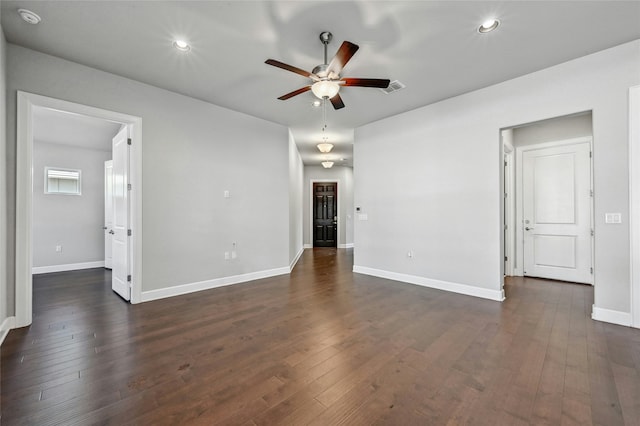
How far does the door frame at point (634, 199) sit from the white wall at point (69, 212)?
923 centimetres

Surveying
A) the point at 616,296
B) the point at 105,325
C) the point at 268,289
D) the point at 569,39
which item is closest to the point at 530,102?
the point at 569,39

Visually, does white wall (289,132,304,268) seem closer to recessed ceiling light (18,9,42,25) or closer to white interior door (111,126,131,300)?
white interior door (111,126,131,300)

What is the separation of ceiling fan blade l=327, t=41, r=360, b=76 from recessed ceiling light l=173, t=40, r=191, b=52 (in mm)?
1573

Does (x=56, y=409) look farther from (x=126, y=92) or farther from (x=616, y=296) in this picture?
(x=616, y=296)

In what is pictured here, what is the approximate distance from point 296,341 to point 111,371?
4.79ft

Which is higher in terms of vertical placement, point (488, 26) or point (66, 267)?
point (488, 26)

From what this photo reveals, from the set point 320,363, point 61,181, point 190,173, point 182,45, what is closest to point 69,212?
point 61,181

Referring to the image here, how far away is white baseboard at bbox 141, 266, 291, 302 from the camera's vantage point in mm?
3678

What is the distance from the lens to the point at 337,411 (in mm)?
1607

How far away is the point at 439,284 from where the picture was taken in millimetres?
4219

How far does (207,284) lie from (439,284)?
373 centimetres

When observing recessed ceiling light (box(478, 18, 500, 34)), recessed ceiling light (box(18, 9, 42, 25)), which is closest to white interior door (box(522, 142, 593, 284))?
recessed ceiling light (box(478, 18, 500, 34))

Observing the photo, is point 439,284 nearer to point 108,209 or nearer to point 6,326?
point 6,326

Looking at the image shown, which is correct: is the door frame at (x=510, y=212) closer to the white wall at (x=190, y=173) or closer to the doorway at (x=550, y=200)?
Answer: the doorway at (x=550, y=200)
